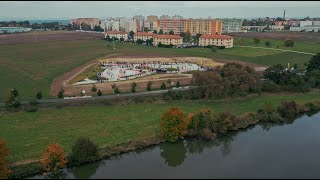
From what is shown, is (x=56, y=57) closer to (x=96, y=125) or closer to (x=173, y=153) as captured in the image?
(x=96, y=125)

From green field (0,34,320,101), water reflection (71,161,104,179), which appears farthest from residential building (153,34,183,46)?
water reflection (71,161,104,179)

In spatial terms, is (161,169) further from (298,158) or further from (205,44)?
(205,44)

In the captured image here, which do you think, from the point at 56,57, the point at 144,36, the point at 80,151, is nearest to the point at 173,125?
the point at 80,151

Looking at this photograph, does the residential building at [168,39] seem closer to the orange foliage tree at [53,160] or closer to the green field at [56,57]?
the green field at [56,57]

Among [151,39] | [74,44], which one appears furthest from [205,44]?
[74,44]

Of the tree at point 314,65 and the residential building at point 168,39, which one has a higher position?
the residential building at point 168,39

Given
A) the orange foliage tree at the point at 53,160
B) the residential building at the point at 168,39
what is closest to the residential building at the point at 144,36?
the residential building at the point at 168,39

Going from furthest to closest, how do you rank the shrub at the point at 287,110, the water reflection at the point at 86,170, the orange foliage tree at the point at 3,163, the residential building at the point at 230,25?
the residential building at the point at 230,25
the shrub at the point at 287,110
the water reflection at the point at 86,170
the orange foliage tree at the point at 3,163
